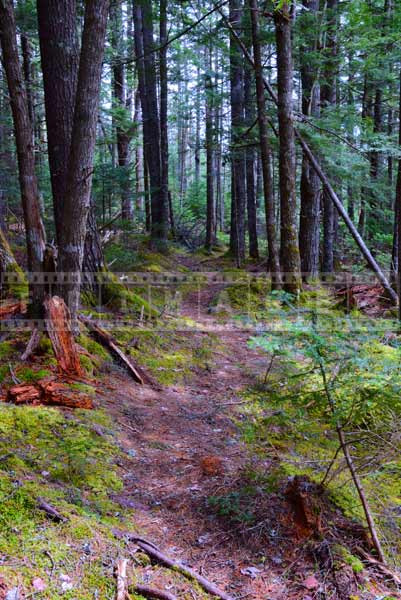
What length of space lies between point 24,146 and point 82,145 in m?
1.36

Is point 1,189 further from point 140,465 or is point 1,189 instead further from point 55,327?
point 140,465

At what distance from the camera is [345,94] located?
1664 centimetres

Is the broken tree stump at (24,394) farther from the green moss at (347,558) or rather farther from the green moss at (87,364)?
the green moss at (347,558)

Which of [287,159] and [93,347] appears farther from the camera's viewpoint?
[287,159]

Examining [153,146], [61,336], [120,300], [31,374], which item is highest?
[153,146]

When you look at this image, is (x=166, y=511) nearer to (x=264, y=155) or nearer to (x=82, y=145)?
(x=82, y=145)

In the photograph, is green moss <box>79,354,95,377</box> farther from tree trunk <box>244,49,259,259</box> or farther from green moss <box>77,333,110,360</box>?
tree trunk <box>244,49,259,259</box>

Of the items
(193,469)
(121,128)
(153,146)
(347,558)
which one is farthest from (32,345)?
(153,146)

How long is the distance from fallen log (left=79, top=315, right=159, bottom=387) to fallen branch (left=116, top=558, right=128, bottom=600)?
10.7 ft

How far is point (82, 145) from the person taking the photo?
4461 millimetres

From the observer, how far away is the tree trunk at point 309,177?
1033 centimetres

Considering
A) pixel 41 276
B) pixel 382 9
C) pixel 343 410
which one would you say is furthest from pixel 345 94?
pixel 343 410

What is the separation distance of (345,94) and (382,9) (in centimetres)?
522

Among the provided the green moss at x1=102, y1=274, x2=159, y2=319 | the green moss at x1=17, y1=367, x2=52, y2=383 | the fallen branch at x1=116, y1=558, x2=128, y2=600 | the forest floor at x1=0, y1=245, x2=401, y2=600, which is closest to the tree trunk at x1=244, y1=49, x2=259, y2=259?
the green moss at x1=102, y1=274, x2=159, y2=319
